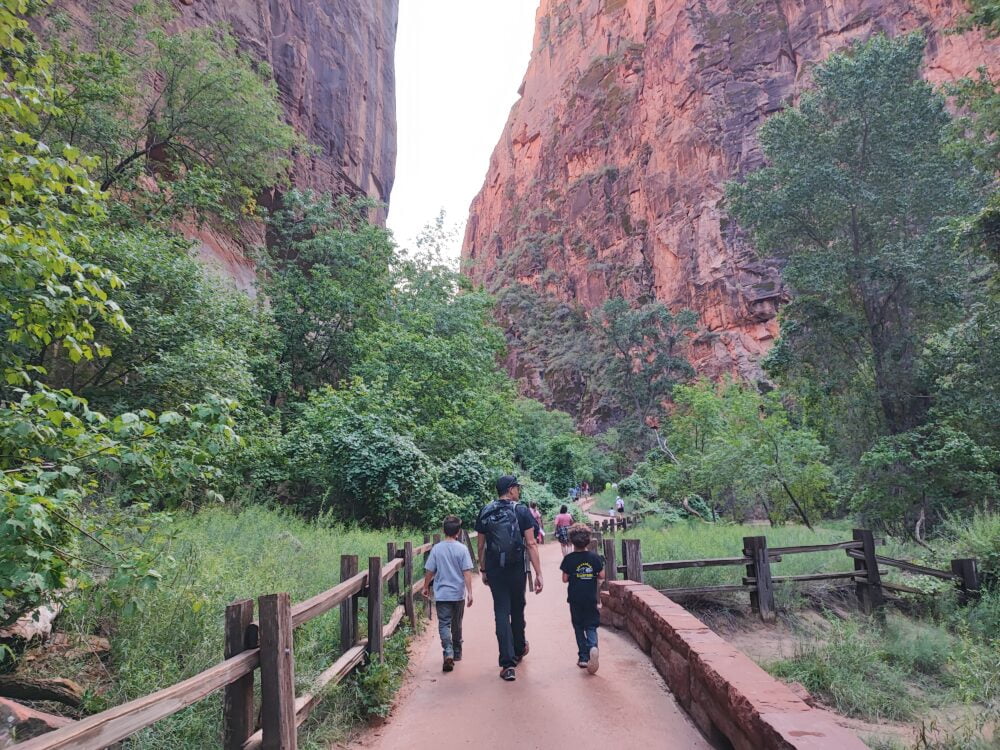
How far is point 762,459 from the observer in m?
19.5

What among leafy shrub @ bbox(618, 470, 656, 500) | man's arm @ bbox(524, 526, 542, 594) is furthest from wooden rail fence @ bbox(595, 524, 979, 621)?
leafy shrub @ bbox(618, 470, 656, 500)

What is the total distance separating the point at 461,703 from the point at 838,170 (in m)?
19.2

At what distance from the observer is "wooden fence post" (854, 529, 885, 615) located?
29.7ft

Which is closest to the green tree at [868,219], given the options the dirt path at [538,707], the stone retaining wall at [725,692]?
the stone retaining wall at [725,692]

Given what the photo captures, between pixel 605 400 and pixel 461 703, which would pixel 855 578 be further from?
pixel 605 400

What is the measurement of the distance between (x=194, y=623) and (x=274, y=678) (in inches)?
56.1

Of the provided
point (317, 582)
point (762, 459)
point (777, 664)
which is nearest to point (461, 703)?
point (317, 582)

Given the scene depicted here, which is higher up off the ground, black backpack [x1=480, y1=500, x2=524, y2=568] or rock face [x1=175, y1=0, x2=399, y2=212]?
rock face [x1=175, y1=0, x2=399, y2=212]

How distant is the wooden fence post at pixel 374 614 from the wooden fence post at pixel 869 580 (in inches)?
308

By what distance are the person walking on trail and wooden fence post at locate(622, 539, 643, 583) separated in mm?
2920

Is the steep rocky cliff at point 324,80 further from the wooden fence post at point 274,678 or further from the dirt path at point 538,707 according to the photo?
the wooden fence post at point 274,678

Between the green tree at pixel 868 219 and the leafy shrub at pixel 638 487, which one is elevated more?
the green tree at pixel 868 219

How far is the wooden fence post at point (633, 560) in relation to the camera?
8.25 metres

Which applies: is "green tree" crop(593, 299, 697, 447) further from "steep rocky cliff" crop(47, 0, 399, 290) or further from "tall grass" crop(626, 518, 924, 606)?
"tall grass" crop(626, 518, 924, 606)
